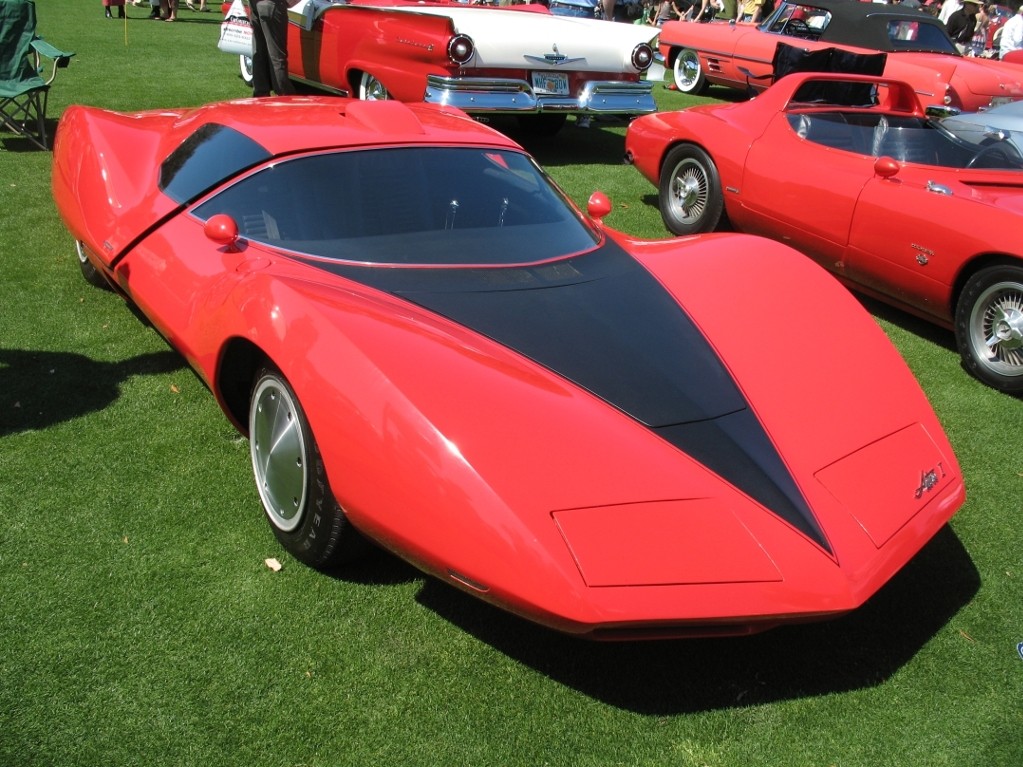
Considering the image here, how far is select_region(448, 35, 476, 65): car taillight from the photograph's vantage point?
711cm

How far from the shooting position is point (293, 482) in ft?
8.96

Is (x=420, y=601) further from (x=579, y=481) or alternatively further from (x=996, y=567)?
(x=996, y=567)

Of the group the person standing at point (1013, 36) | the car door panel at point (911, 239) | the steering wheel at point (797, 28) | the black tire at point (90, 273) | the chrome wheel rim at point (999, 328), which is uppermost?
the person standing at point (1013, 36)

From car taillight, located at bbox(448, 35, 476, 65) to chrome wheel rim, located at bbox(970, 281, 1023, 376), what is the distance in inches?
171

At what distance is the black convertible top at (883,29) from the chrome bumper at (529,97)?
4.03m

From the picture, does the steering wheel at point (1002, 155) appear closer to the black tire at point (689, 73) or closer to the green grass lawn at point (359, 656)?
the green grass lawn at point (359, 656)

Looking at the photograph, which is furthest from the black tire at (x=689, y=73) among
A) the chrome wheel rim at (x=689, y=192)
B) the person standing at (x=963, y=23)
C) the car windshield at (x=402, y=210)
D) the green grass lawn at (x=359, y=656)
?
the green grass lawn at (x=359, y=656)

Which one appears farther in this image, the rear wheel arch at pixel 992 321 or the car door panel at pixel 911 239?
the car door panel at pixel 911 239

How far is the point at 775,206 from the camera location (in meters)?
5.80

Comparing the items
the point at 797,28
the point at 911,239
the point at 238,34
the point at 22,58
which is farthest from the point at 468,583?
the point at 797,28

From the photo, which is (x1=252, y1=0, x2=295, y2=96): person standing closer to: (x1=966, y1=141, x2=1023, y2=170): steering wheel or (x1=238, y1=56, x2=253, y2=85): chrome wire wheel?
(x1=238, y1=56, x2=253, y2=85): chrome wire wheel

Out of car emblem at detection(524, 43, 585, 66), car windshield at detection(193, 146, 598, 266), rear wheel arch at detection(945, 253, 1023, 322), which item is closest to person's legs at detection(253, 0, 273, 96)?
car emblem at detection(524, 43, 585, 66)

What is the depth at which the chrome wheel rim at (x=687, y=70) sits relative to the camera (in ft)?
43.1

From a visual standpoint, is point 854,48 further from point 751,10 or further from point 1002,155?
point 1002,155
